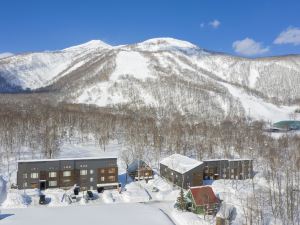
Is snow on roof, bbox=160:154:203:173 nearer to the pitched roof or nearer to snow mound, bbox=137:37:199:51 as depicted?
the pitched roof

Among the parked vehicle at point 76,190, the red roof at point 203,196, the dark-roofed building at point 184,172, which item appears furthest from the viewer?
the dark-roofed building at point 184,172

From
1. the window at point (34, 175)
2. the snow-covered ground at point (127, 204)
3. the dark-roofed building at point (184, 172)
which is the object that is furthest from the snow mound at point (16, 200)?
the dark-roofed building at point (184, 172)

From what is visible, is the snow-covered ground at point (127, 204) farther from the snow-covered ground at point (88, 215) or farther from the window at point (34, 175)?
the window at point (34, 175)

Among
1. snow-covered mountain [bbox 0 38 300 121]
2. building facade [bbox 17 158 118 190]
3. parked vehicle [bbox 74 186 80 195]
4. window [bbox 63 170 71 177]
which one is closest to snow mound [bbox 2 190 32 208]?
building facade [bbox 17 158 118 190]

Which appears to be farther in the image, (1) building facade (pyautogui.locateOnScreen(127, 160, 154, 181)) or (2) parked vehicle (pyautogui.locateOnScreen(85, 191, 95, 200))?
(1) building facade (pyautogui.locateOnScreen(127, 160, 154, 181))

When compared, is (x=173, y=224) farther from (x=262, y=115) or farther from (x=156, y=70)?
(x=156, y=70)

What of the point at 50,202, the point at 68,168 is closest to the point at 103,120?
the point at 68,168

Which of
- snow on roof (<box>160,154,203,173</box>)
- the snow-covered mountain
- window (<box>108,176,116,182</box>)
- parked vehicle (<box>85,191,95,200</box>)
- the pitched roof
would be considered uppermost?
the snow-covered mountain

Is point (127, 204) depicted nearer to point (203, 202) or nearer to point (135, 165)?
point (203, 202)
